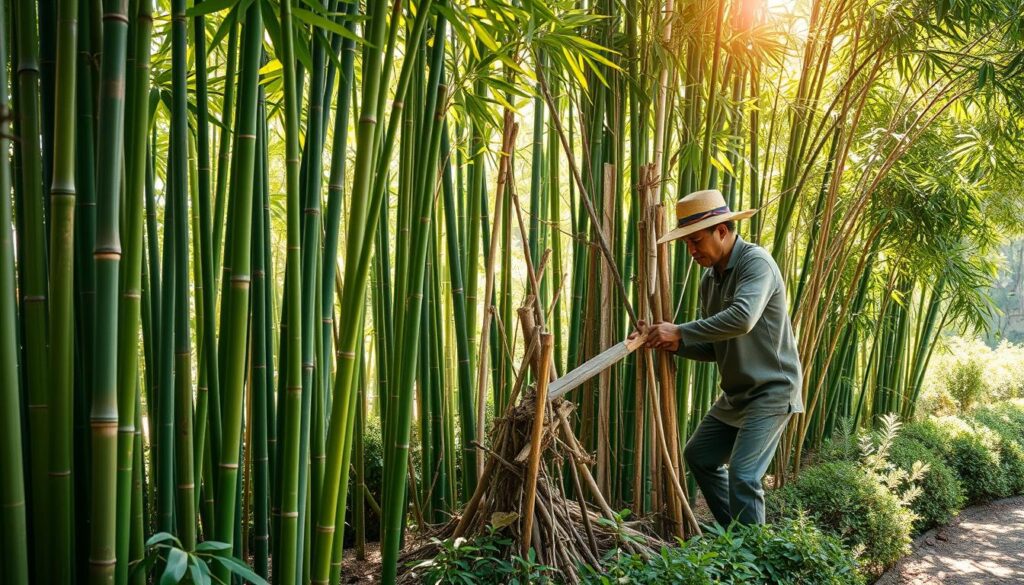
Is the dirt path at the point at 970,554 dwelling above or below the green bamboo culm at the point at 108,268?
below

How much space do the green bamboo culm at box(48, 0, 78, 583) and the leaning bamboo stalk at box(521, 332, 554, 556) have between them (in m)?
1.06

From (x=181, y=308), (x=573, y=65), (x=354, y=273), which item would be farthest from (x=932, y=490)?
(x=181, y=308)

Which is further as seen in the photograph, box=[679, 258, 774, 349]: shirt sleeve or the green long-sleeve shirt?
the green long-sleeve shirt

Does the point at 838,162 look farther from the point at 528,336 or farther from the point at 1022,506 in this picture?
the point at 1022,506

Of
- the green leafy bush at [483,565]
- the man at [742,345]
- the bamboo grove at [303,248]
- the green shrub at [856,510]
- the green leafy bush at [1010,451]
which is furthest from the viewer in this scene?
the green leafy bush at [1010,451]

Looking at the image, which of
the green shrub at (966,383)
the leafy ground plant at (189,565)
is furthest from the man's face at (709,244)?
the green shrub at (966,383)

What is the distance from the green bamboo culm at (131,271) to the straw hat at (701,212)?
1.59 m

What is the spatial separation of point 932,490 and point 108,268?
3980 millimetres

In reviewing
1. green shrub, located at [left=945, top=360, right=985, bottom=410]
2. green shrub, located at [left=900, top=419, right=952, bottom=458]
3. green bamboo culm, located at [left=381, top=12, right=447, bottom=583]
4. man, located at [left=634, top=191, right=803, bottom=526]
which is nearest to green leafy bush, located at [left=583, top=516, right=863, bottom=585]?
man, located at [left=634, top=191, right=803, bottom=526]

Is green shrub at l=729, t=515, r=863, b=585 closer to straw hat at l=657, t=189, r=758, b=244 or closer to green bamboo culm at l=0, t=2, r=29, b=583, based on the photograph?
straw hat at l=657, t=189, r=758, b=244

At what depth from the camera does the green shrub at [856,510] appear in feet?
Result: 10.2

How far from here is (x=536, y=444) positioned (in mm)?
→ 2004

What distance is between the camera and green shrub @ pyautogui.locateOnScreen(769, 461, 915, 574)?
3123 millimetres

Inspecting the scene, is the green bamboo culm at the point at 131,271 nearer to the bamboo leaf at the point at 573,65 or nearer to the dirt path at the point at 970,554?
the bamboo leaf at the point at 573,65
